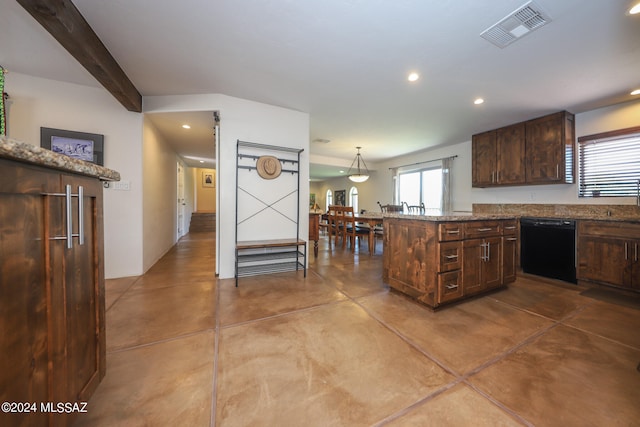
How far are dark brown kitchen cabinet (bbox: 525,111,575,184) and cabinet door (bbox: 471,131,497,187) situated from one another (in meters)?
0.52

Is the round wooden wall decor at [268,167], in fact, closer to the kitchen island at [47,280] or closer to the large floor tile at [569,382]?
the kitchen island at [47,280]

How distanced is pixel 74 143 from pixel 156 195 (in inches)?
45.7

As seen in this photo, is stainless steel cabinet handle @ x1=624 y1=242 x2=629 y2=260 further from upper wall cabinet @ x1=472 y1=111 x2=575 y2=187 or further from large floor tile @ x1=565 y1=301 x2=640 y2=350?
upper wall cabinet @ x1=472 y1=111 x2=575 y2=187

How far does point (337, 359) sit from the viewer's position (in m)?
1.44

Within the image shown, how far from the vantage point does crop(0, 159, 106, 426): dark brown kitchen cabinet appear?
0.59 m

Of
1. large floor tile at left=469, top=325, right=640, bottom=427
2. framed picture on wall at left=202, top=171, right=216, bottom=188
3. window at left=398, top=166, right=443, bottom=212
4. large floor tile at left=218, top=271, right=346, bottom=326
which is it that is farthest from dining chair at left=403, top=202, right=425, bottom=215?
framed picture on wall at left=202, top=171, right=216, bottom=188

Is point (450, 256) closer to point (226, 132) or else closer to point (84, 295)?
point (84, 295)

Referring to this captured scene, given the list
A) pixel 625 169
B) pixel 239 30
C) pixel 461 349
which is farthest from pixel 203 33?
pixel 625 169

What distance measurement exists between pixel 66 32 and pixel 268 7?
1475 mm

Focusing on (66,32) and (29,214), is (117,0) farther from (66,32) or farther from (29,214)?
(29,214)

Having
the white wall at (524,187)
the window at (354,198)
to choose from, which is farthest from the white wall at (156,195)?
the window at (354,198)

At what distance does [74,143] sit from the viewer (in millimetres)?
2637

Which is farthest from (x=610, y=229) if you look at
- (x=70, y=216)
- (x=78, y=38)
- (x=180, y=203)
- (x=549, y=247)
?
(x=180, y=203)

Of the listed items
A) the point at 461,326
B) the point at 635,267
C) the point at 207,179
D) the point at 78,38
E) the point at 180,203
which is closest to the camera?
the point at 78,38
